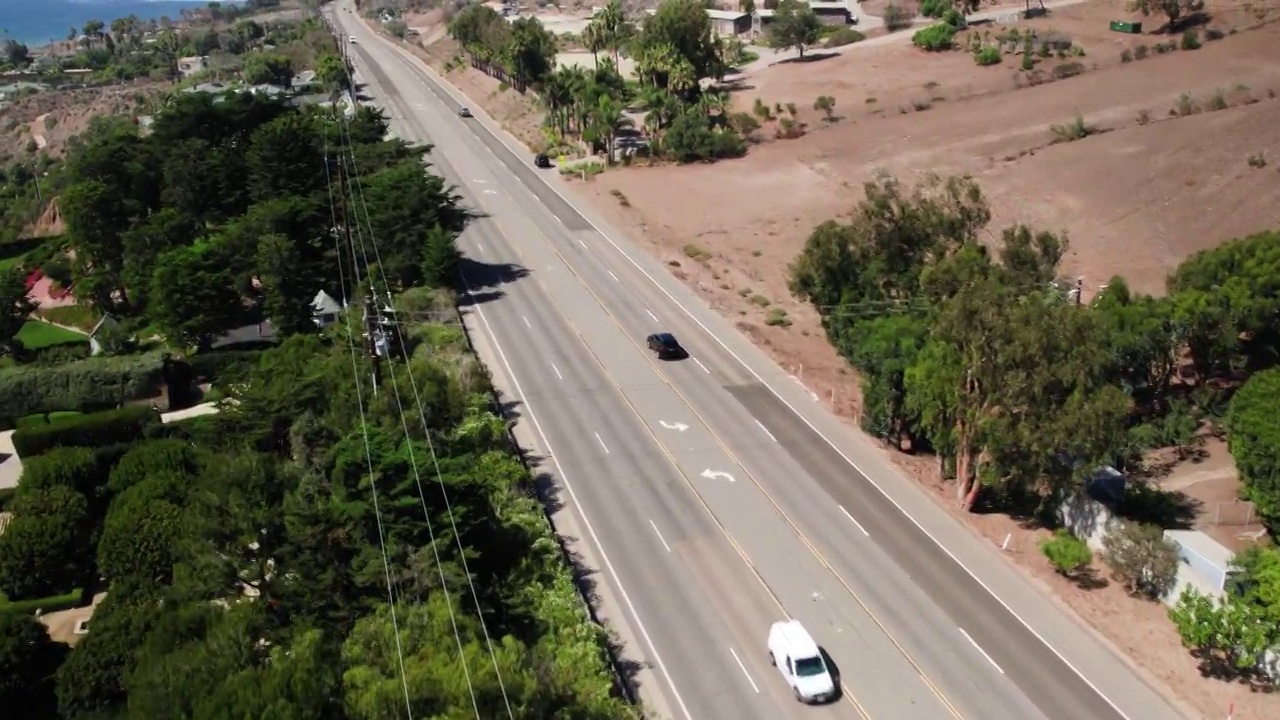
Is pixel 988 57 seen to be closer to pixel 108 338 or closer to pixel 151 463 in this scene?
pixel 108 338

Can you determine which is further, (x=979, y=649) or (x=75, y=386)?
(x=75, y=386)

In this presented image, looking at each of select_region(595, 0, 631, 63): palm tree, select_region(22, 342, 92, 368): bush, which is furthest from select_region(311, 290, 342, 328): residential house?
select_region(595, 0, 631, 63): palm tree

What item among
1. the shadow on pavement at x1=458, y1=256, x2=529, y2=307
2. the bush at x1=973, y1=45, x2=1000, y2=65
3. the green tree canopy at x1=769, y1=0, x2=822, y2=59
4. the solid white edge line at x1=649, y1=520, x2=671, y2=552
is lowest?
the solid white edge line at x1=649, y1=520, x2=671, y2=552

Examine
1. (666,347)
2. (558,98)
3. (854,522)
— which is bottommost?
(854,522)

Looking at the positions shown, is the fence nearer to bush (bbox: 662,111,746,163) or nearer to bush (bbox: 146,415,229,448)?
bush (bbox: 146,415,229,448)

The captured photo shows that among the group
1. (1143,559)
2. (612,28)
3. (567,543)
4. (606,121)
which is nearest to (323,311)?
(567,543)

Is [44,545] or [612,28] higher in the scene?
[612,28]
